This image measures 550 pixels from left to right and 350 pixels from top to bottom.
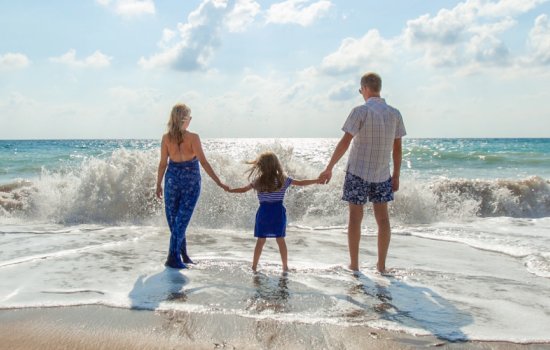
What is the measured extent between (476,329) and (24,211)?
978 centimetres

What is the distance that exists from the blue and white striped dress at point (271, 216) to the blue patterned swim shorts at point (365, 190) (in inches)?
24.9

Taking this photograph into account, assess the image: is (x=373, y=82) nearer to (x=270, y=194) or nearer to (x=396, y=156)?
(x=396, y=156)

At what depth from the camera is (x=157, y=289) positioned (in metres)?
4.41

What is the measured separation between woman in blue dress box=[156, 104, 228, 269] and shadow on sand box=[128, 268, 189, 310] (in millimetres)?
392

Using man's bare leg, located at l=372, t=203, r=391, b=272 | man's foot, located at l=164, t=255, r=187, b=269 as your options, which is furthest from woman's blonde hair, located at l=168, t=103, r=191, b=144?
man's bare leg, located at l=372, t=203, r=391, b=272

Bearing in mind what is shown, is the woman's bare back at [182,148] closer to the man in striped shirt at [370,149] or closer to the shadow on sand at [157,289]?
the shadow on sand at [157,289]

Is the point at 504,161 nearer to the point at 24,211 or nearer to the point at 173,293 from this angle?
the point at 24,211

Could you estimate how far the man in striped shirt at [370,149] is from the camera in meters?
4.82

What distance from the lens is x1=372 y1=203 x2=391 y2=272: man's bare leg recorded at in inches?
197

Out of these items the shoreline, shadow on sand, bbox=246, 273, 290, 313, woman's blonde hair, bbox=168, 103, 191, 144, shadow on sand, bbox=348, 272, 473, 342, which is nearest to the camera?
the shoreline

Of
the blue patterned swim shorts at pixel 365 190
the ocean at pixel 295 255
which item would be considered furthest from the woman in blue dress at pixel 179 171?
the blue patterned swim shorts at pixel 365 190

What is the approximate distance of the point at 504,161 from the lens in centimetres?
2706

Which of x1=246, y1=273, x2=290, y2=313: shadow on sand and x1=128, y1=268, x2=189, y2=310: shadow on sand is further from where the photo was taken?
x1=128, y1=268, x2=189, y2=310: shadow on sand

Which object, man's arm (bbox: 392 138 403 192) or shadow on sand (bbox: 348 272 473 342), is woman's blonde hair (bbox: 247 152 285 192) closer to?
man's arm (bbox: 392 138 403 192)
